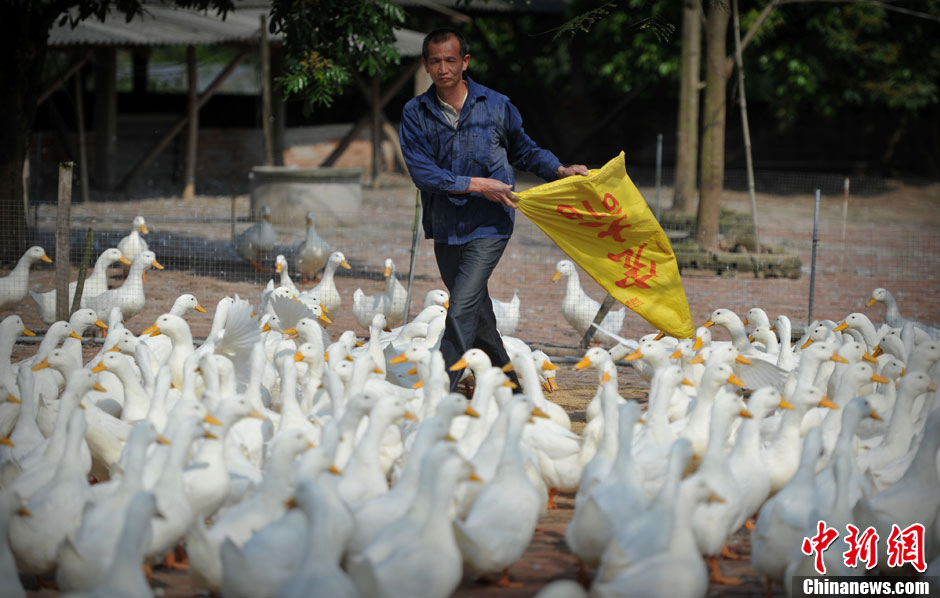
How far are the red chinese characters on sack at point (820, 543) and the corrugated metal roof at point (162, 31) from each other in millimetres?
12112

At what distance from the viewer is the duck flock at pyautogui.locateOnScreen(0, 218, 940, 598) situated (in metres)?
3.50

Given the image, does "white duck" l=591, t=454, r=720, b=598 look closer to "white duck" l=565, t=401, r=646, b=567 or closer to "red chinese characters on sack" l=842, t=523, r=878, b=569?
"white duck" l=565, t=401, r=646, b=567

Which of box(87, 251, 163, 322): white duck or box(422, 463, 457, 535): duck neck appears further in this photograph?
box(87, 251, 163, 322): white duck

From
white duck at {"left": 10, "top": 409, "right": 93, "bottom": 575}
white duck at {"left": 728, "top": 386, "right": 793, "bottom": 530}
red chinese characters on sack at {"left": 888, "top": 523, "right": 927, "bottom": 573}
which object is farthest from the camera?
white duck at {"left": 728, "top": 386, "right": 793, "bottom": 530}

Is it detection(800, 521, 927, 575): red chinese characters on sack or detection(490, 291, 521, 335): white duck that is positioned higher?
detection(490, 291, 521, 335): white duck

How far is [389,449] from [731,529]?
1.53 metres

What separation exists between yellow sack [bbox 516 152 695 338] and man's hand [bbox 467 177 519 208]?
68 cm

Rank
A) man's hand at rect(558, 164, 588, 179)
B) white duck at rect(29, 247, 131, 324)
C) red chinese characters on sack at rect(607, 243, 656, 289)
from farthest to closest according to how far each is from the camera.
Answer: white duck at rect(29, 247, 131, 324) → red chinese characters on sack at rect(607, 243, 656, 289) → man's hand at rect(558, 164, 588, 179)

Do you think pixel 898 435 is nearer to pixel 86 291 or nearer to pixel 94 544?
pixel 94 544

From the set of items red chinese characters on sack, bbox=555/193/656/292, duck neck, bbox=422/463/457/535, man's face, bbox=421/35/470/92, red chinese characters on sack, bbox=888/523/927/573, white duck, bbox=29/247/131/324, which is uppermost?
man's face, bbox=421/35/470/92

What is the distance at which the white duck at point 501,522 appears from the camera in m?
3.82

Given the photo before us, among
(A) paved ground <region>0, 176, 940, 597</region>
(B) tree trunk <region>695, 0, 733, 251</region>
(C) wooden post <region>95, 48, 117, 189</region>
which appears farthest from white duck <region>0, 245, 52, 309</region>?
(C) wooden post <region>95, 48, 117, 189</region>

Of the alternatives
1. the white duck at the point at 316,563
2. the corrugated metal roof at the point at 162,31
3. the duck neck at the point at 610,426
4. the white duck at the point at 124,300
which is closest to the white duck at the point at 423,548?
the white duck at the point at 316,563

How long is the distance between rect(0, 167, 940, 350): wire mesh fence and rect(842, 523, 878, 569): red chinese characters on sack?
4.33m
